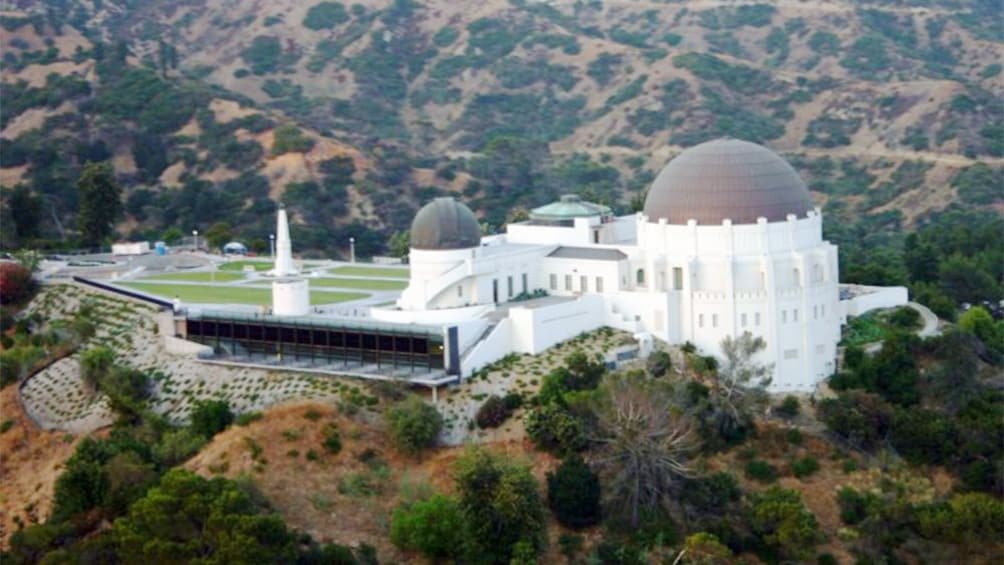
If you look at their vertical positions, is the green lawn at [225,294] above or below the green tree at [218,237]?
below

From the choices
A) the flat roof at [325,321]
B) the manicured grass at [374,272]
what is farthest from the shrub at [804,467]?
the manicured grass at [374,272]

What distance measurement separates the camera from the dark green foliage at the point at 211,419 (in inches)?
2571

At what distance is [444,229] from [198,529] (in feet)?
61.9

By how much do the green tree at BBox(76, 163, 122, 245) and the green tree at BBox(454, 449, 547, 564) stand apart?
150 feet

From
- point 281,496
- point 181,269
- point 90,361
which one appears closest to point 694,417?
point 281,496

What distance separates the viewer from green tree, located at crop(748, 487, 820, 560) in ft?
194

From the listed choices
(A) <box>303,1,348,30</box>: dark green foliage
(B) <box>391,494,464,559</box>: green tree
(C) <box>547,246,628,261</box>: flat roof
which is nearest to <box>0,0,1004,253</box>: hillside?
(A) <box>303,1,348,30</box>: dark green foliage

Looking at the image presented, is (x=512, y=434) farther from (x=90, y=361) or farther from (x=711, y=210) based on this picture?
(x=90, y=361)

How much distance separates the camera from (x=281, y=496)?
60.8 metres

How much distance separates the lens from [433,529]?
189ft

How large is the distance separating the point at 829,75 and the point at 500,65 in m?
30.2

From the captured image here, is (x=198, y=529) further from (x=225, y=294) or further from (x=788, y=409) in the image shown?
(x=225, y=294)

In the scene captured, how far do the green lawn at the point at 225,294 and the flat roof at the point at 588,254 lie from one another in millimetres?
8464

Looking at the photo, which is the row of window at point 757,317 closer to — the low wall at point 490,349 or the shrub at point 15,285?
the low wall at point 490,349
